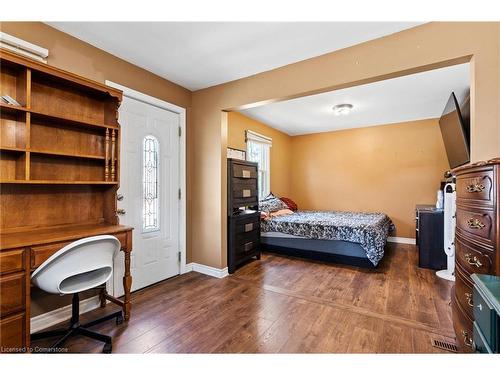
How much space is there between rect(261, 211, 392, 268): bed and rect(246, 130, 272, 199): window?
3.83ft

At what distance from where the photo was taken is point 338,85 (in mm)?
2305

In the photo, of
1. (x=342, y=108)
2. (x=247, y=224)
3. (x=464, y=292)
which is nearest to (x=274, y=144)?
(x=342, y=108)

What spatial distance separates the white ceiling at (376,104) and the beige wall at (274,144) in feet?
0.52

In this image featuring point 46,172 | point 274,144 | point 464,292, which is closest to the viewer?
point 464,292

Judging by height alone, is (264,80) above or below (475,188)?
above

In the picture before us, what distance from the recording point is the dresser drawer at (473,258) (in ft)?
3.71

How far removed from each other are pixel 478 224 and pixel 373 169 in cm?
435

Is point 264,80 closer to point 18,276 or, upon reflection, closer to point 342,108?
point 342,108

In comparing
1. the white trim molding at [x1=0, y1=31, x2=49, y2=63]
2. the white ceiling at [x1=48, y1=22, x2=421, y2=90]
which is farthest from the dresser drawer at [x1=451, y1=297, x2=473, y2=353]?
the white trim molding at [x1=0, y1=31, x2=49, y2=63]

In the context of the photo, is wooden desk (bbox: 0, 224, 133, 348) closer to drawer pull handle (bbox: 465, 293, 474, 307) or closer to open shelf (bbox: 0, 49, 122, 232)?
open shelf (bbox: 0, 49, 122, 232)

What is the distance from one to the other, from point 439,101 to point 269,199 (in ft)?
10.7

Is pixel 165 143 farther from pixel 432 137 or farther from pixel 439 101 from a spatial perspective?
pixel 432 137

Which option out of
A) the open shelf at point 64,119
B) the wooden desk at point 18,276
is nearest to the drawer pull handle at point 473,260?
the wooden desk at point 18,276
